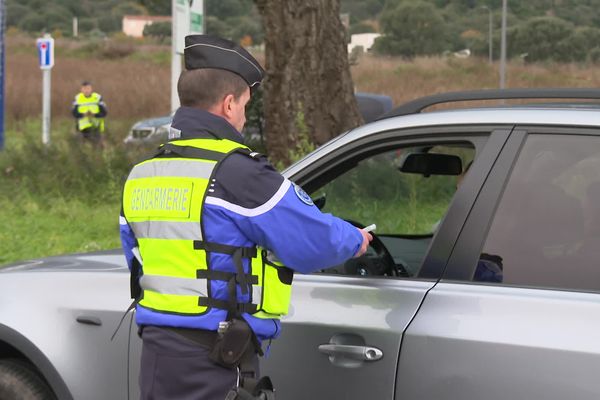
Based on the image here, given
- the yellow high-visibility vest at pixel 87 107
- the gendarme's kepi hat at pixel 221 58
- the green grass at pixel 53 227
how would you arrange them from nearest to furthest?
the gendarme's kepi hat at pixel 221 58 → the green grass at pixel 53 227 → the yellow high-visibility vest at pixel 87 107

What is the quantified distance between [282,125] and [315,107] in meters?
0.39

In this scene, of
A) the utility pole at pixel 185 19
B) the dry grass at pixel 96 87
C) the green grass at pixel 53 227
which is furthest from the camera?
the dry grass at pixel 96 87

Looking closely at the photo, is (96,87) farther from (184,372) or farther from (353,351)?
(184,372)

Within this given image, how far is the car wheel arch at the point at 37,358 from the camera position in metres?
3.50

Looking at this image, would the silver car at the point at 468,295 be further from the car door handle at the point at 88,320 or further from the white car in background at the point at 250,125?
the white car in background at the point at 250,125

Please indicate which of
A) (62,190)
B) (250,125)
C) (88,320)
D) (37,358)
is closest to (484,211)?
(88,320)

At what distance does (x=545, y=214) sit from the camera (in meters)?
2.90

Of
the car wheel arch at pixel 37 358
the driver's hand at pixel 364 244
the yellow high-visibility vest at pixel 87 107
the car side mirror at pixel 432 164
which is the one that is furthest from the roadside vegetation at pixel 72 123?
the driver's hand at pixel 364 244

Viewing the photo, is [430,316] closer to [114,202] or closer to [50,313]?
[50,313]

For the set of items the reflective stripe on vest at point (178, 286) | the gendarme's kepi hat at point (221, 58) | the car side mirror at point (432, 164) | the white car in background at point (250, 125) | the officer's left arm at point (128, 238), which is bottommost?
the white car in background at point (250, 125)

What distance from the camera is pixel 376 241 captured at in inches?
145

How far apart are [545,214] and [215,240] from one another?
0.94 m

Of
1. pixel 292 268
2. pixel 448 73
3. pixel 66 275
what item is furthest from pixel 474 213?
pixel 448 73

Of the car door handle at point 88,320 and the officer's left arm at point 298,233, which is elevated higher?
the officer's left arm at point 298,233
